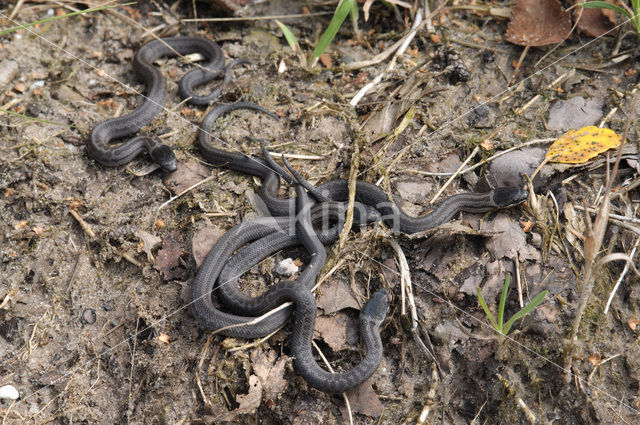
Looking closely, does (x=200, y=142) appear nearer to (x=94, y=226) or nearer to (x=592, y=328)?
(x=94, y=226)

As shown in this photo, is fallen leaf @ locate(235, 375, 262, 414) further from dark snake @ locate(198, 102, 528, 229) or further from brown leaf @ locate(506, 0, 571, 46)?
brown leaf @ locate(506, 0, 571, 46)

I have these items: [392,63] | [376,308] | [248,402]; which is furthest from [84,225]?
[392,63]

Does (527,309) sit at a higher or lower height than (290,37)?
lower

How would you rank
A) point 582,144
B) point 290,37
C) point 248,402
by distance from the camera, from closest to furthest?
point 248,402
point 582,144
point 290,37

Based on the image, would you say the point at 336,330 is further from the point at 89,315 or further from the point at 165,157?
the point at 165,157

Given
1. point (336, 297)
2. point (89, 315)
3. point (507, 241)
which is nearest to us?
point (336, 297)

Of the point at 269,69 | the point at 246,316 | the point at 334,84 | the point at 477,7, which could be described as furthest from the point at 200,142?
the point at 477,7

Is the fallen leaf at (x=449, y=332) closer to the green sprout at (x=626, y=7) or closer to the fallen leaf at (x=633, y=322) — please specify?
the fallen leaf at (x=633, y=322)
